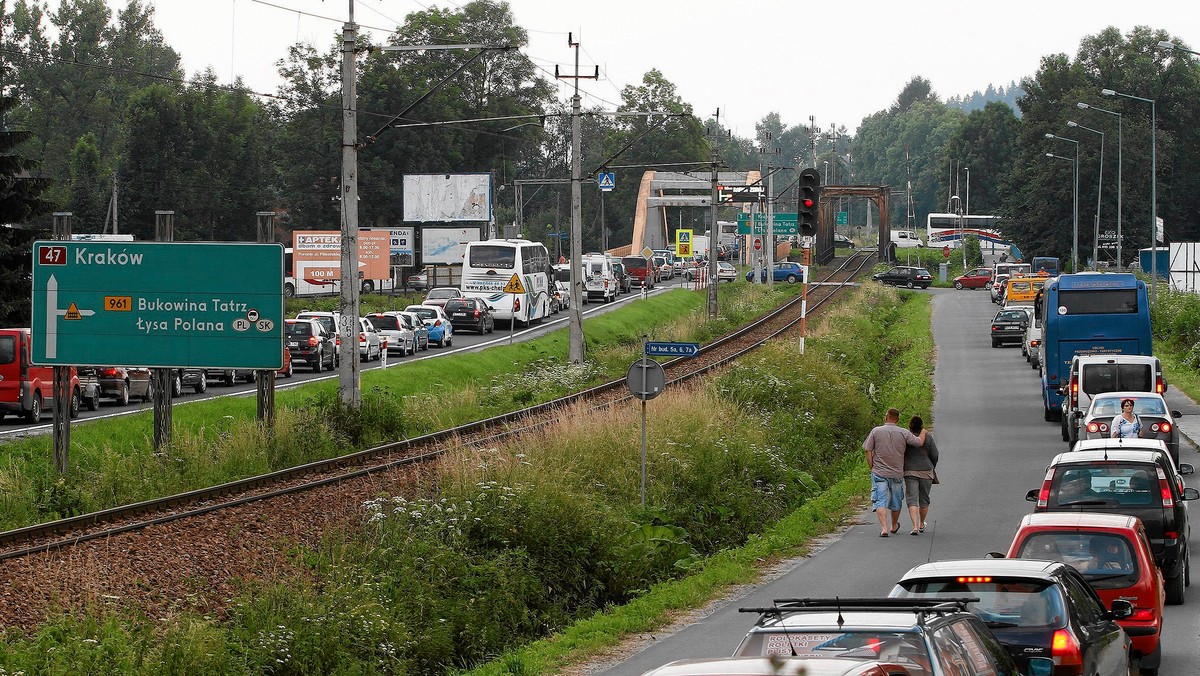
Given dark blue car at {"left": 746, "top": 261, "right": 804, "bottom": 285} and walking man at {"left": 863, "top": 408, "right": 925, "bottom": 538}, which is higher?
dark blue car at {"left": 746, "top": 261, "right": 804, "bottom": 285}

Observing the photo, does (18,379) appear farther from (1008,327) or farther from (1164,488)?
(1008,327)

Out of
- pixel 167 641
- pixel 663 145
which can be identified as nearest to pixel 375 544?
pixel 167 641

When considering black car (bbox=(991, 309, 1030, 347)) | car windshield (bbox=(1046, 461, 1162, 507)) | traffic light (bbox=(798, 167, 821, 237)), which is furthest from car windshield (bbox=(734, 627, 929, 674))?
black car (bbox=(991, 309, 1030, 347))

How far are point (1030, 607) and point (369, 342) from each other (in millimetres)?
38987

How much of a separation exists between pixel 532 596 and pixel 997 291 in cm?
6743

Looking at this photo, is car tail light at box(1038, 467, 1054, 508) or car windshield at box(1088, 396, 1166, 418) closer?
car tail light at box(1038, 467, 1054, 508)

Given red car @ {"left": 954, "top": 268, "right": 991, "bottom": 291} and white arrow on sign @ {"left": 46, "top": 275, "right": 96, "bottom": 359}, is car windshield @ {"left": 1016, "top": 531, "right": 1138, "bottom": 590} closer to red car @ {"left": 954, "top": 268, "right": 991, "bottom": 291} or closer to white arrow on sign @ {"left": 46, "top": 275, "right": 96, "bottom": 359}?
white arrow on sign @ {"left": 46, "top": 275, "right": 96, "bottom": 359}

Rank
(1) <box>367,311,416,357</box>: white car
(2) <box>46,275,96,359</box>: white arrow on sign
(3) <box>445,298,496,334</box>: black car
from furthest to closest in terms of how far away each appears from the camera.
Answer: (3) <box>445,298,496,334</box>: black car → (1) <box>367,311,416,357</box>: white car → (2) <box>46,275,96,359</box>: white arrow on sign

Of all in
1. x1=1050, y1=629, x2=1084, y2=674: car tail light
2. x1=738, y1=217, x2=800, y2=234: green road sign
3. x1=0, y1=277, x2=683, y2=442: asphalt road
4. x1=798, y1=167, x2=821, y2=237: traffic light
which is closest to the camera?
x1=1050, y1=629, x2=1084, y2=674: car tail light

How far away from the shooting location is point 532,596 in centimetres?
1716

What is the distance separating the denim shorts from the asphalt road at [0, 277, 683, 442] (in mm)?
16502

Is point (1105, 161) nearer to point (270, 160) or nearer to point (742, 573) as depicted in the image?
point (270, 160)

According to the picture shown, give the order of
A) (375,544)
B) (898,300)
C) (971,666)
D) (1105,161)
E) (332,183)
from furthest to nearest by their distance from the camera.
Result: (332,183) → (1105,161) → (898,300) → (375,544) → (971,666)

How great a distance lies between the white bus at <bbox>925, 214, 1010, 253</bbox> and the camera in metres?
126
